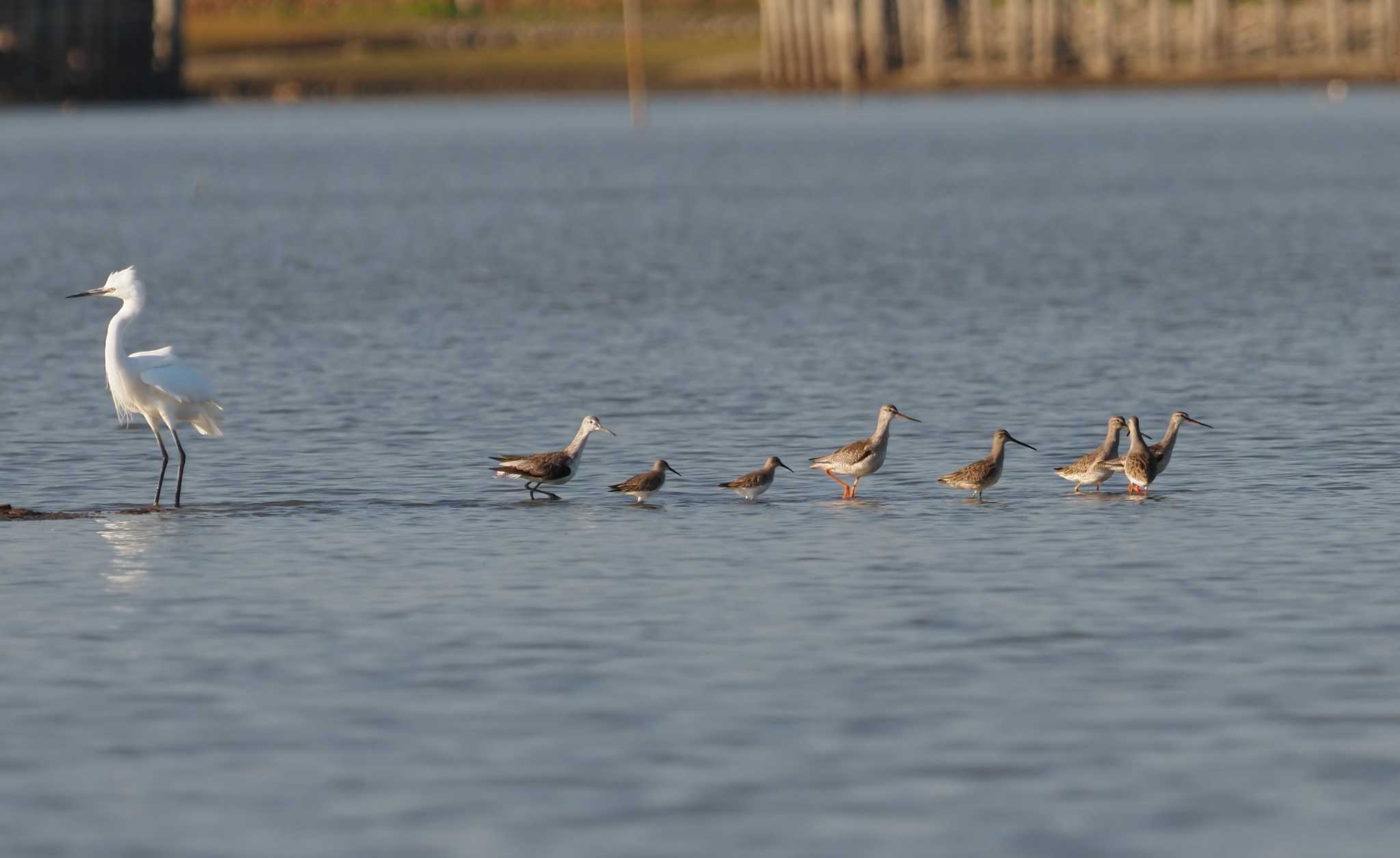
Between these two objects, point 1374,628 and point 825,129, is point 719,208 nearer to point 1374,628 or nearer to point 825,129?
point 1374,628

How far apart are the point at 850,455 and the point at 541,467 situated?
2815 mm

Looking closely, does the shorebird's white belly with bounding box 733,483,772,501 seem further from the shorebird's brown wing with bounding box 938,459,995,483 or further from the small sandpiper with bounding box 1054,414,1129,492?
the small sandpiper with bounding box 1054,414,1129,492

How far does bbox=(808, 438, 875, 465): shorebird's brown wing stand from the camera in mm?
23047

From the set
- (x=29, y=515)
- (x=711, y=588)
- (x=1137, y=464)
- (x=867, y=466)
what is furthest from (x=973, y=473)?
(x=29, y=515)

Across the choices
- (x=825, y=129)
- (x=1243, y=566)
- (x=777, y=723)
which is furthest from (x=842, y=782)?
(x=825, y=129)

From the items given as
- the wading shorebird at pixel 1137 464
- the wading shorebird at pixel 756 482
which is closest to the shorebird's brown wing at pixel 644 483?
the wading shorebird at pixel 756 482

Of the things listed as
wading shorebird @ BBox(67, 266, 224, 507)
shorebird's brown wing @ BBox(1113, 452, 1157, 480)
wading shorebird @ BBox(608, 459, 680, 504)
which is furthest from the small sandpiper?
wading shorebird @ BBox(67, 266, 224, 507)

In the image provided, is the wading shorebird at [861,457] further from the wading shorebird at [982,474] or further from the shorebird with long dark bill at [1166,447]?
the shorebird with long dark bill at [1166,447]

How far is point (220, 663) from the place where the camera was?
649 inches

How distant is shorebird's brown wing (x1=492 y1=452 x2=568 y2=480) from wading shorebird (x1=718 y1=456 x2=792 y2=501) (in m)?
1.48

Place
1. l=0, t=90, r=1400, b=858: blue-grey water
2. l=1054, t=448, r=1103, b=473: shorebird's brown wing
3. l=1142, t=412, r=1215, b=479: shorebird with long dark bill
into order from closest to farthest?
l=0, t=90, r=1400, b=858: blue-grey water
l=1054, t=448, r=1103, b=473: shorebird's brown wing
l=1142, t=412, r=1215, b=479: shorebird with long dark bill

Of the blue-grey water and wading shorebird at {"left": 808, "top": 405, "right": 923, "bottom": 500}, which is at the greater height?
wading shorebird at {"left": 808, "top": 405, "right": 923, "bottom": 500}

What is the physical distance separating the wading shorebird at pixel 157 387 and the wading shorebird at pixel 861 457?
572 centimetres

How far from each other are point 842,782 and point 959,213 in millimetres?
72807
